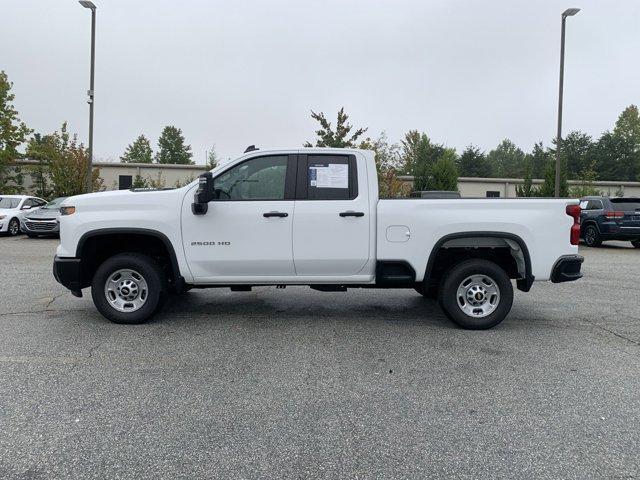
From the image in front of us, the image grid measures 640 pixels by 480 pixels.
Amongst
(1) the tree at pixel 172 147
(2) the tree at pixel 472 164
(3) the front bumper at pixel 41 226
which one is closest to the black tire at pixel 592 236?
(3) the front bumper at pixel 41 226

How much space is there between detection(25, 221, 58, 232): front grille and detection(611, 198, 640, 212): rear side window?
723 inches

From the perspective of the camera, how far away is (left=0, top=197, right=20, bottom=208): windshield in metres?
19.3

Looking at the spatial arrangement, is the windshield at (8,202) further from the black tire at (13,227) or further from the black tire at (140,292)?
the black tire at (140,292)

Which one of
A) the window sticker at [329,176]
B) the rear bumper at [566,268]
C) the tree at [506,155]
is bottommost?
the rear bumper at [566,268]

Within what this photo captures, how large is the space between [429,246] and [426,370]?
64.9 inches

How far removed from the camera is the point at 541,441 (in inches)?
128

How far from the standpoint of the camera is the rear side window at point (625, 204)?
1609 cm

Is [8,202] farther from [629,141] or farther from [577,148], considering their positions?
[629,141]

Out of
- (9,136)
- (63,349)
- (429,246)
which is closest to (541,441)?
(429,246)

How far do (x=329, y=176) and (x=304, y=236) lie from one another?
760 millimetres

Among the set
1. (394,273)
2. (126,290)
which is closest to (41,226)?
(126,290)

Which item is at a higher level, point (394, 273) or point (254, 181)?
point (254, 181)

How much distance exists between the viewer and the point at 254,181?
587cm

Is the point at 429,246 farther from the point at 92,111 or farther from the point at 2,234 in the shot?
the point at 2,234
